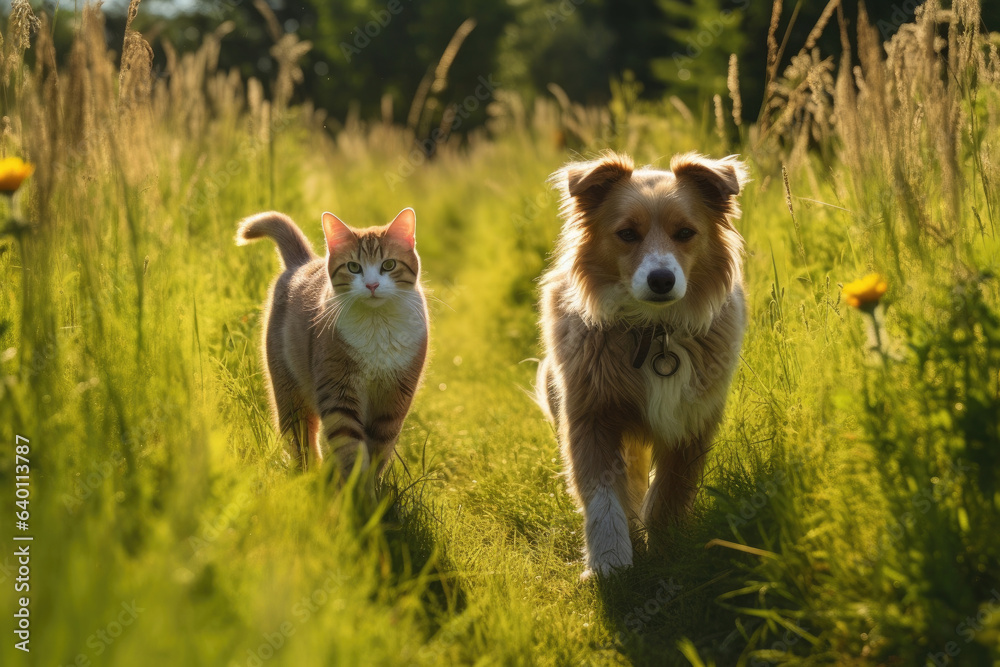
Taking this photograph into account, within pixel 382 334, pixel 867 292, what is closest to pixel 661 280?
pixel 867 292

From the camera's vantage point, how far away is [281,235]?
4.39m

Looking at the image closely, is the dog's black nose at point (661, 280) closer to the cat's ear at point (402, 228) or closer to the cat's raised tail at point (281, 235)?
the cat's ear at point (402, 228)

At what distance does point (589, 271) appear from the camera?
374 cm

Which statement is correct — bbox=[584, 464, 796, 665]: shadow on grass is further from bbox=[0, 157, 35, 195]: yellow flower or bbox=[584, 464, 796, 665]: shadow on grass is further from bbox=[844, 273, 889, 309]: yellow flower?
bbox=[0, 157, 35, 195]: yellow flower

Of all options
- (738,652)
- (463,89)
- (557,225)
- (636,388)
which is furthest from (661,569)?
(463,89)

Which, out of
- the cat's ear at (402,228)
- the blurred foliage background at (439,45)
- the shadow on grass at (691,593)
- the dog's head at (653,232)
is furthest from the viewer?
the blurred foliage background at (439,45)

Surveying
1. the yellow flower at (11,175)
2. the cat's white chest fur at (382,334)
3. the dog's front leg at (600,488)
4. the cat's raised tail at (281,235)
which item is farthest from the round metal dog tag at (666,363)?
the yellow flower at (11,175)

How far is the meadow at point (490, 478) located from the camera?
2.10 metres

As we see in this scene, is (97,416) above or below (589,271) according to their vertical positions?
below

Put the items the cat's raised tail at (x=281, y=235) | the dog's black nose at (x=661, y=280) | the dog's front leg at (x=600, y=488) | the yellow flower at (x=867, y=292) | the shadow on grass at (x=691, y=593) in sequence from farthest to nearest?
the cat's raised tail at (x=281, y=235) < the dog's front leg at (x=600, y=488) < the dog's black nose at (x=661, y=280) < the shadow on grass at (x=691, y=593) < the yellow flower at (x=867, y=292)

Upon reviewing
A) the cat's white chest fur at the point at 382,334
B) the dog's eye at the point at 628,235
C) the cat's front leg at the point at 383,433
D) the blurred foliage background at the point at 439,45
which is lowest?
the cat's front leg at the point at 383,433

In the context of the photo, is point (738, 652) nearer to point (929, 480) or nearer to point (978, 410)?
point (929, 480)

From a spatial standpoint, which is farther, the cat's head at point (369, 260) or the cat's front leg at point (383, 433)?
the cat's front leg at point (383, 433)

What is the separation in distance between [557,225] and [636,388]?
4540 millimetres
